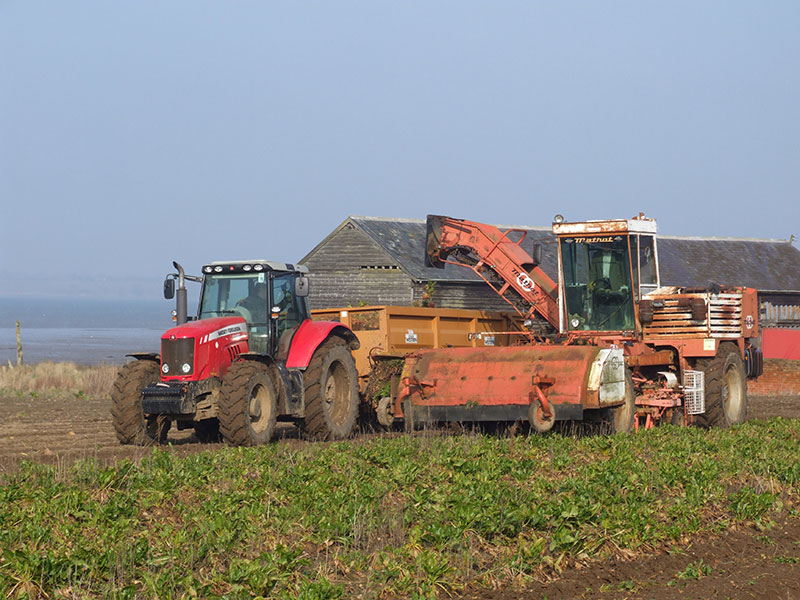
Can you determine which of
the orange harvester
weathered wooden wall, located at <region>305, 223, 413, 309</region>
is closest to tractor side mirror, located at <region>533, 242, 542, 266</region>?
the orange harvester

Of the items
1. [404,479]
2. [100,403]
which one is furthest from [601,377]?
[100,403]

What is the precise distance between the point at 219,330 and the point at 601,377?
5081 mm

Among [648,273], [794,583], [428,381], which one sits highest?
[648,273]

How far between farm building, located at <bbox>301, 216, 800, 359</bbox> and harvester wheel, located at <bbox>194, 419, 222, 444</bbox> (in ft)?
62.9

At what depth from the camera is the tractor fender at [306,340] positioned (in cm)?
1533

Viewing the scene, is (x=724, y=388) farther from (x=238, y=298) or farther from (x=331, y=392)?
(x=238, y=298)

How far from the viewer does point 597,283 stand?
17.5 metres

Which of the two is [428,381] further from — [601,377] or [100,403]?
[100,403]

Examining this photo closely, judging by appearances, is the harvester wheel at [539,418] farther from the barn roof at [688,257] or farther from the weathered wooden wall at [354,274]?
the weathered wooden wall at [354,274]

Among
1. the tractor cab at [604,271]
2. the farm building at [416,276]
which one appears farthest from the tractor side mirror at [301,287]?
the farm building at [416,276]

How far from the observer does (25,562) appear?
7305 millimetres

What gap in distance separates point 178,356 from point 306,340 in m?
2.19

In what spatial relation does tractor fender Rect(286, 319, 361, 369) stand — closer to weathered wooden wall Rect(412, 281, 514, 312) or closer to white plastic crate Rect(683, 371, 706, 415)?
white plastic crate Rect(683, 371, 706, 415)

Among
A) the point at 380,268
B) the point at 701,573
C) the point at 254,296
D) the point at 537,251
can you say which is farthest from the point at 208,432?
the point at 380,268
